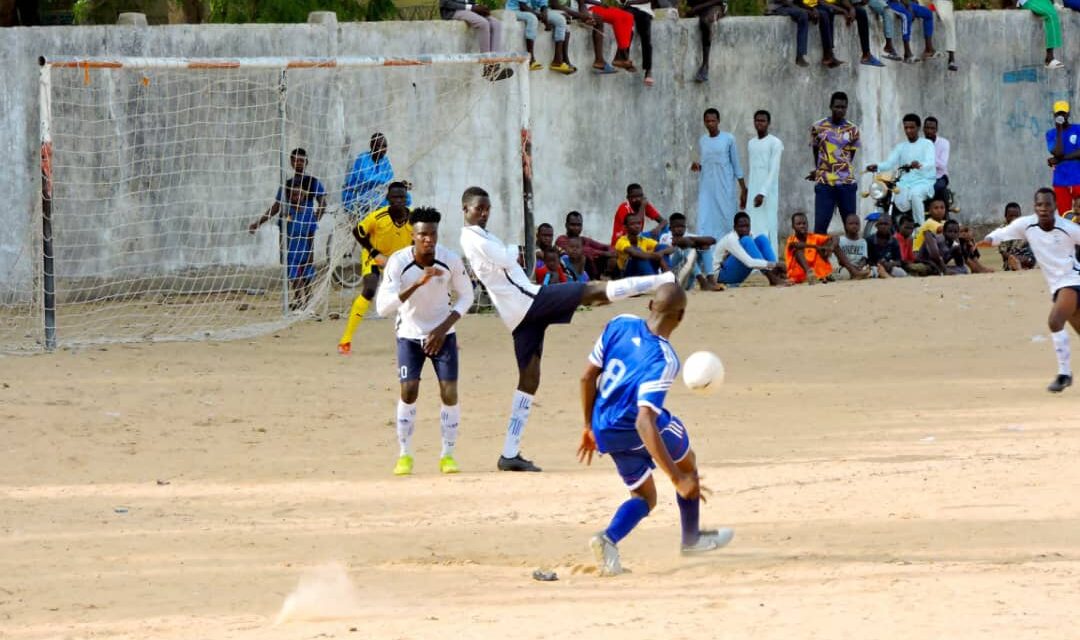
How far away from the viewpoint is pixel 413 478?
10.4 metres

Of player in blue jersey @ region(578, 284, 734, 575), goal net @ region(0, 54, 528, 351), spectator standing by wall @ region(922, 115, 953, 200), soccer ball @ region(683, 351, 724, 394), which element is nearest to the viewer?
player in blue jersey @ region(578, 284, 734, 575)

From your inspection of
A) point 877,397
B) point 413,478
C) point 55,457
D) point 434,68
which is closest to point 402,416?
point 413,478

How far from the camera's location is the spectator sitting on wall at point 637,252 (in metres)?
17.5

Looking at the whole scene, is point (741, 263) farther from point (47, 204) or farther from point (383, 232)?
point (47, 204)

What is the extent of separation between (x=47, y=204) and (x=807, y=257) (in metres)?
8.16

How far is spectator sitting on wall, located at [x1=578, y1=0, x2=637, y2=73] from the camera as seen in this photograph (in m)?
19.7

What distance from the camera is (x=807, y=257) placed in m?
18.7

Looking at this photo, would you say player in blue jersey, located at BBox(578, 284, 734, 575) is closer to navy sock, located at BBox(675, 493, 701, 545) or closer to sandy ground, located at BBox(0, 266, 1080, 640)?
navy sock, located at BBox(675, 493, 701, 545)

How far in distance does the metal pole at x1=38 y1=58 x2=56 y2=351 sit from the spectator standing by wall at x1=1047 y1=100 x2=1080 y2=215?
11.7 metres

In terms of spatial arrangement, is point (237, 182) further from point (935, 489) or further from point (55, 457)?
point (935, 489)

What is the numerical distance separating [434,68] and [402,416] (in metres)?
9.22

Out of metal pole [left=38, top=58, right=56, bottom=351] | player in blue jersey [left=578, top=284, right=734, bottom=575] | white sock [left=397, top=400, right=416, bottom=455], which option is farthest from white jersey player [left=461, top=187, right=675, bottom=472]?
metal pole [left=38, top=58, right=56, bottom=351]

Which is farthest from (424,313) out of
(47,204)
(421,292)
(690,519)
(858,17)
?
(858,17)

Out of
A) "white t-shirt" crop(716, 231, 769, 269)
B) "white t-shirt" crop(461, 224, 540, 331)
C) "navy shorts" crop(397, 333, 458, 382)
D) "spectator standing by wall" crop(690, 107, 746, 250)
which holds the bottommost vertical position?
"navy shorts" crop(397, 333, 458, 382)
